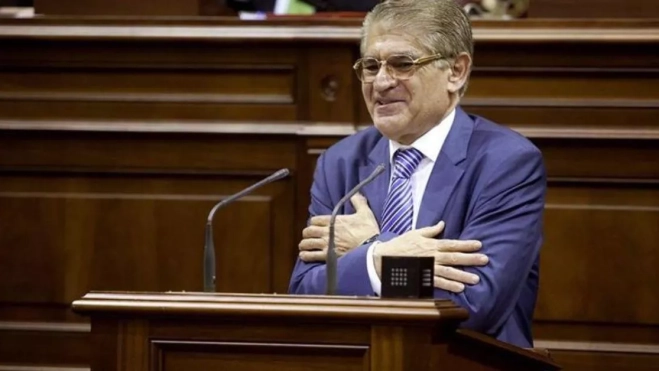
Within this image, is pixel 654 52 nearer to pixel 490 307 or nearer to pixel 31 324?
pixel 490 307

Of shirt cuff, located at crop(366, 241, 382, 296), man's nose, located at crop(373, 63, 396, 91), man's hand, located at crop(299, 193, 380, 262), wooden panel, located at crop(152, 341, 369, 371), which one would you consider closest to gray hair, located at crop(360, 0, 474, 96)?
man's nose, located at crop(373, 63, 396, 91)

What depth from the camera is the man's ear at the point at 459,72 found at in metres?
3.48

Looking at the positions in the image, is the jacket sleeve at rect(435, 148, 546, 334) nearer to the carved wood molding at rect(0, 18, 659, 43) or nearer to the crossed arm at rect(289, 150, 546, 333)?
the crossed arm at rect(289, 150, 546, 333)

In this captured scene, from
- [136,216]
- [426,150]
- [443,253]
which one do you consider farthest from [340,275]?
[136,216]

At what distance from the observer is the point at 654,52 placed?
4.28 m

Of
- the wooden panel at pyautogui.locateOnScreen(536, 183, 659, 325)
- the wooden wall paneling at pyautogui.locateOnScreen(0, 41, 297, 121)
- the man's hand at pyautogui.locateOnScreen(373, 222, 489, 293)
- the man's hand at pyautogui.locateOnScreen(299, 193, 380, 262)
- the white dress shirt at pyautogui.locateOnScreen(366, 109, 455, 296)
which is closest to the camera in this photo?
the man's hand at pyautogui.locateOnScreen(373, 222, 489, 293)

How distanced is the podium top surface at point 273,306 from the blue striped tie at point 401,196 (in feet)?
2.40

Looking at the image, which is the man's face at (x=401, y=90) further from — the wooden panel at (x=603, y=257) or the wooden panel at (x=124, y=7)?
the wooden panel at (x=124, y=7)

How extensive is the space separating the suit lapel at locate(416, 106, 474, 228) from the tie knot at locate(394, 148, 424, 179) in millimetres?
84

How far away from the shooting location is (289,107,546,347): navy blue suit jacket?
318 centimetres

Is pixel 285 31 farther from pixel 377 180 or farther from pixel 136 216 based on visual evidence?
pixel 377 180

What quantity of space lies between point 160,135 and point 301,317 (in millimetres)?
1978

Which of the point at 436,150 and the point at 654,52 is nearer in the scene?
the point at 436,150

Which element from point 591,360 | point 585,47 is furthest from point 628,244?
point 585,47
